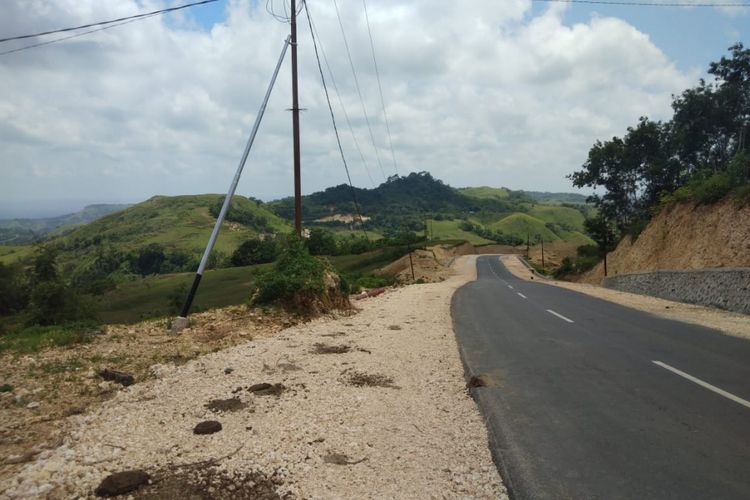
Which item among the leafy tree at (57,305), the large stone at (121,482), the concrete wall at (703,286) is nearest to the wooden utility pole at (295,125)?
the leafy tree at (57,305)

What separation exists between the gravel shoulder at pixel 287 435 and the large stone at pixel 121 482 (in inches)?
4.4

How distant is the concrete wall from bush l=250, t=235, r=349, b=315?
41.9 ft

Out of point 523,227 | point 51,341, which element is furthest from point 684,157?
point 523,227

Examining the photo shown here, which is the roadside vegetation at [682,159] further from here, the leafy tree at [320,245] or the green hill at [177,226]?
the green hill at [177,226]

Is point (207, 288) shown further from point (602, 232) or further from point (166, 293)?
point (602, 232)

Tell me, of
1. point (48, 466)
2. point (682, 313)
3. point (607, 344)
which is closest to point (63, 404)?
point (48, 466)

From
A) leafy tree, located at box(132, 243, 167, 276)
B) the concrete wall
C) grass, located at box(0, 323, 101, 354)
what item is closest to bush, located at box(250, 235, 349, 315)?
grass, located at box(0, 323, 101, 354)

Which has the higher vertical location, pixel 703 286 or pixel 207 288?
pixel 703 286

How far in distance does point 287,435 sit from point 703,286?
18.7 metres

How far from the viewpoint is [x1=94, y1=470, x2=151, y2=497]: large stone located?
437cm

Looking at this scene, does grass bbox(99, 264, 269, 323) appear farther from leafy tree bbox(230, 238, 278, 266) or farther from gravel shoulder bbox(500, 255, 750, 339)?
gravel shoulder bbox(500, 255, 750, 339)

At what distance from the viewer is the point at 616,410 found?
6.50 metres

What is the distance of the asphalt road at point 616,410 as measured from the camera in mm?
4617

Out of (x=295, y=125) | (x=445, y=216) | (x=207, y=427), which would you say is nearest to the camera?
(x=207, y=427)
